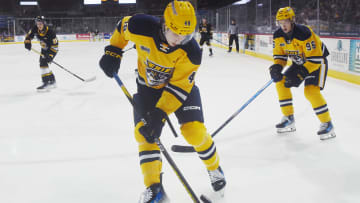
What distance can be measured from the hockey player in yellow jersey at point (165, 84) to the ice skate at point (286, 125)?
1308mm

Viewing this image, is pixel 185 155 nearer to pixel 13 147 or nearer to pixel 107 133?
pixel 107 133

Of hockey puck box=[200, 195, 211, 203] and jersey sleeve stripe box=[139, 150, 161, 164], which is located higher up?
jersey sleeve stripe box=[139, 150, 161, 164]

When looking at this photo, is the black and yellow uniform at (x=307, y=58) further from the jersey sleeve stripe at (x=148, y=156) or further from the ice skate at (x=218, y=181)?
the jersey sleeve stripe at (x=148, y=156)

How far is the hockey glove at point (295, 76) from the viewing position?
8.45ft

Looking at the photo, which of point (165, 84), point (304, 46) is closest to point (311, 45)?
point (304, 46)

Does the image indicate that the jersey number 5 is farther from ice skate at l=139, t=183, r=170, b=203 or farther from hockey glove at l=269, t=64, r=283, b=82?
ice skate at l=139, t=183, r=170, b=203

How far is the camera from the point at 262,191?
6.25ft

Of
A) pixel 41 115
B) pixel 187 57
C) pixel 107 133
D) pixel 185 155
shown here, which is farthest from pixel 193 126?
pixel 41 115

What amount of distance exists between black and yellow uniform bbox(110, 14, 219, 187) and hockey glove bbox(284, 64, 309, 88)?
115cm

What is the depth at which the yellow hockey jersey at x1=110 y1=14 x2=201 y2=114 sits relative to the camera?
1.56m

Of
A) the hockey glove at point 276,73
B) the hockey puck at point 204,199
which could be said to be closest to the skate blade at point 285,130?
the hockey glove at point 276,73

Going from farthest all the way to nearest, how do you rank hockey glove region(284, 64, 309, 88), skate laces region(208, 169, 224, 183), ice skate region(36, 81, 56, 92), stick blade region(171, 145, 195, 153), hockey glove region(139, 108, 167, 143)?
ice skate region(36, 81, 56, 92) < hockey glove region(284, 64, 309, 88) < stick blade region(171, 145, 195, 153) < skate laces region(208, 169, 224, 183) < hockey glove region(139, 108, 167, 143)

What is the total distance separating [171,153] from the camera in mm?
2490

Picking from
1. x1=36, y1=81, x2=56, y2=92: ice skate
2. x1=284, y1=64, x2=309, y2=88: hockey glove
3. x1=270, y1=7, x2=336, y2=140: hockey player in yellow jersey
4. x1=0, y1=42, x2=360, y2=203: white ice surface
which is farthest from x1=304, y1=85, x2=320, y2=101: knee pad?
x1=36, y1=81, x2=56, y2=92: ice skate
